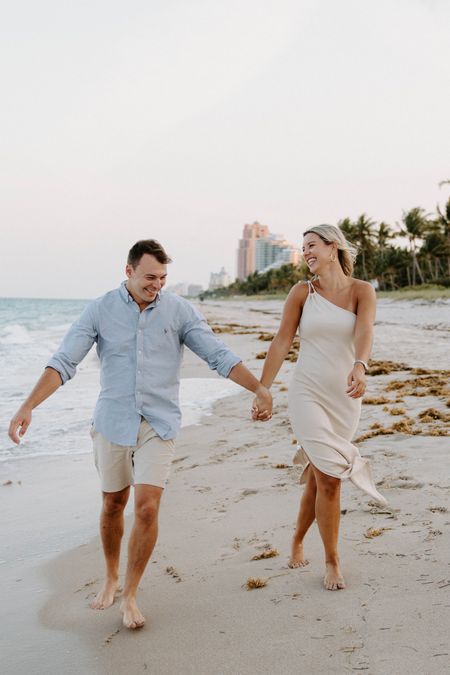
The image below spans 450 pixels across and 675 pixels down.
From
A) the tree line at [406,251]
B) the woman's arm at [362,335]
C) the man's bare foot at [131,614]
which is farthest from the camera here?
the tree line at [406,251]

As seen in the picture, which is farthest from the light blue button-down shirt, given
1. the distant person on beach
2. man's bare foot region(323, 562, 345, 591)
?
man's bare foot region(323, 562, 345, 591)

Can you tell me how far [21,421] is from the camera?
3.35 m

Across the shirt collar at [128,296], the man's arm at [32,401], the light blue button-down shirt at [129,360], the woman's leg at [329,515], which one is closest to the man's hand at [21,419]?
the man's arm at [32,401]

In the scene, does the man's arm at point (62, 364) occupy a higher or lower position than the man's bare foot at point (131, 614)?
higher

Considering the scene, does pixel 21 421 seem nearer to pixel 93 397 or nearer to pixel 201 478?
pixel 201 478

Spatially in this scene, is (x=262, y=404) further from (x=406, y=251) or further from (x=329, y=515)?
(x=406, y=251)

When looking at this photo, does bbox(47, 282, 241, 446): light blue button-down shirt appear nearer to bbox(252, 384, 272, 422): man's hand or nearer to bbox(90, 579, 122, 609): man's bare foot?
bbox(252, 384, 272, 422): man's hand

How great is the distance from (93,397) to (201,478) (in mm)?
6509

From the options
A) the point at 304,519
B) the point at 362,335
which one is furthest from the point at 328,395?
the point at 304,519

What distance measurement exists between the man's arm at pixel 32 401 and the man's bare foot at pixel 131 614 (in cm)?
97

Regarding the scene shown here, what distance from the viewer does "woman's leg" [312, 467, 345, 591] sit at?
3586mm

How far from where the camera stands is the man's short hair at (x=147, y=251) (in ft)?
11.6

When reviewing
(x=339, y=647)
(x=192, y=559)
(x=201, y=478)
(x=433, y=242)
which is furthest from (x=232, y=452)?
(x=433, y=242)

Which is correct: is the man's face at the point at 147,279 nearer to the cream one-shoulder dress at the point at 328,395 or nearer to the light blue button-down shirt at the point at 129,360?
the light blue button-down shirt at the point at 129,360
